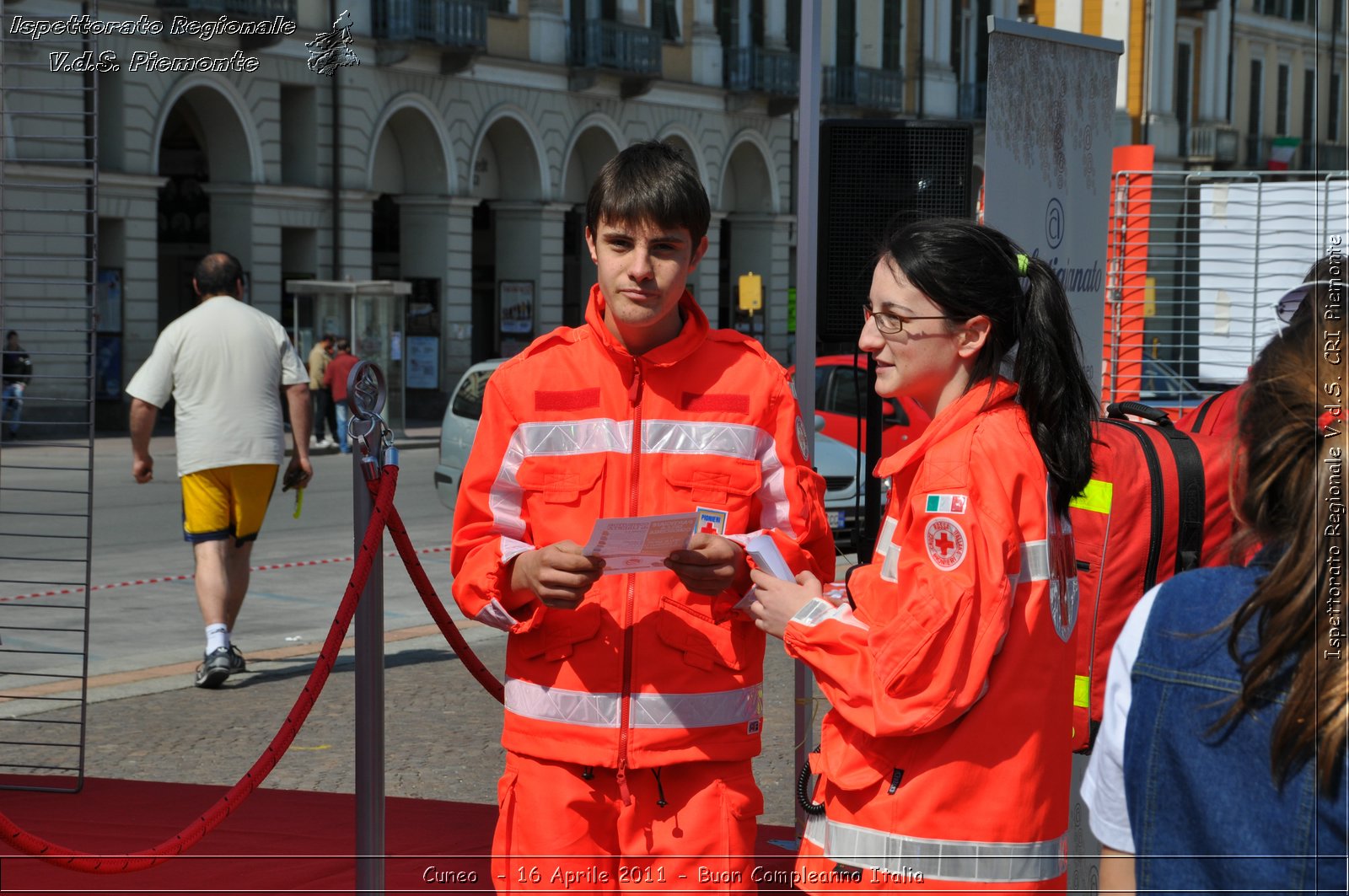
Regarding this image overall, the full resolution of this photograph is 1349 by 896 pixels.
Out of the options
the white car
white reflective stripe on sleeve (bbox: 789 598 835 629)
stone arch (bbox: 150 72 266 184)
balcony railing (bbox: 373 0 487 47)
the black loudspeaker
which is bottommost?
the white car

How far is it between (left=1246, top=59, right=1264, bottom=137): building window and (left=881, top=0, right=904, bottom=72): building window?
14.3m

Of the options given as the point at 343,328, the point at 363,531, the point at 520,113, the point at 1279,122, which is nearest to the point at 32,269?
the point at 343,328

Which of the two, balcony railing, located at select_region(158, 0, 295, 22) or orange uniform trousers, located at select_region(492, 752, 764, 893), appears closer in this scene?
orange uniform trousers, located at select_region(492, 752, 764, 893)

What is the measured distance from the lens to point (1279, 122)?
57156 millimetres

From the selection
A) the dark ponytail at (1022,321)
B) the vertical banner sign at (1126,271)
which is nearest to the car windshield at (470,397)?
the vertical banner sign at (1126,271)

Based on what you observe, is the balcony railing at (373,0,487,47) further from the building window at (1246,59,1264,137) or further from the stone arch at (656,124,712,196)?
the building window at (1246,59,1264,137)

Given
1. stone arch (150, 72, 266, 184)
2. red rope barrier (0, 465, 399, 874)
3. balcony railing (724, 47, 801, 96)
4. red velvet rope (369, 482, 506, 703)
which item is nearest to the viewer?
red rope barrier (0, 465, 399, 874)

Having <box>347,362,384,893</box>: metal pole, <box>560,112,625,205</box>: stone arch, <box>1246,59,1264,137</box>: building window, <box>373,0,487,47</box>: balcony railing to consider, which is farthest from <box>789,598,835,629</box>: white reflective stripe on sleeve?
<box>1246,59,1264,137</box>: building window

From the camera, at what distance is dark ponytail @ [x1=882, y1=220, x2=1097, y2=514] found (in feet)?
7.97

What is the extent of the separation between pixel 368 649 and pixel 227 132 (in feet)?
87.6

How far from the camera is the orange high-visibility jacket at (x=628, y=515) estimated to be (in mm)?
2920

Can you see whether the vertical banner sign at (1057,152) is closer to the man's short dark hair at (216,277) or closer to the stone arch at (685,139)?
the man's short dark hair at (216,277)

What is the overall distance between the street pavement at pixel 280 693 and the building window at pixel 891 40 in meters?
36.6

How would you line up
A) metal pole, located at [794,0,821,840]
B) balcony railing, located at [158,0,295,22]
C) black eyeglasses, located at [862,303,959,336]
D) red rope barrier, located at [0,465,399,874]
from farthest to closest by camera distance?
balcony railing, located at [158,0,295,22] → metal pole, located at [794,0,821,840] → red rope barrier, located at [0,465,399,874] → black eyeglasses, located at [862,303,959,336]
